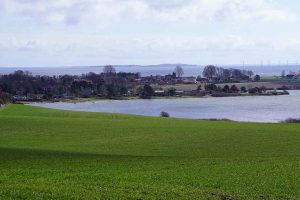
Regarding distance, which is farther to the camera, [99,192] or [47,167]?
[47,167]

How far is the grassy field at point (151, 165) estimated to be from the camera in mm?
13672

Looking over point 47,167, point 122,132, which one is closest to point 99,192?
point 47,167

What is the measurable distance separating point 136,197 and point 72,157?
13.3m

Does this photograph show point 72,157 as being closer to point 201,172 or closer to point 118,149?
point 118,149

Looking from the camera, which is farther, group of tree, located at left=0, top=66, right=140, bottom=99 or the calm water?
group of tree, located at left=0, top=66, right=140, bottom=99

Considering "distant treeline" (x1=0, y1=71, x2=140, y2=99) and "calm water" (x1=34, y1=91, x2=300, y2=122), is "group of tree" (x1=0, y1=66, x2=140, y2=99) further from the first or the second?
A: "calm water" (x1=34, y1=91, x2=300, y2=122)

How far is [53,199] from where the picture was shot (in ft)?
39.2

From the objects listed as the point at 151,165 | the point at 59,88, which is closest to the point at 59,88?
the point at 59,88

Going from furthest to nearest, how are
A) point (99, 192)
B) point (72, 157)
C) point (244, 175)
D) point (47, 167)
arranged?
1. point (72, 157)
2. point (47, 167)
3. point (244, 175)
4. point (99, 192)

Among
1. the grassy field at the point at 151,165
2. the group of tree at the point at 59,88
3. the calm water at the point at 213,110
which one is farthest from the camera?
the group of tree at the point at 59,88

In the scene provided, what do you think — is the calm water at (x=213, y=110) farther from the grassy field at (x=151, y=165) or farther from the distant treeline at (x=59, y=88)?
the grassy field at (x=151, y=165)

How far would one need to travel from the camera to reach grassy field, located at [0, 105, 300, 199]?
1367 centimetres

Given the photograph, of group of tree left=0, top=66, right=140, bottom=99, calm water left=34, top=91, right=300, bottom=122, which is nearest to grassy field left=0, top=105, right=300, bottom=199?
calm water left=34, top=91, right=300, bottom=122

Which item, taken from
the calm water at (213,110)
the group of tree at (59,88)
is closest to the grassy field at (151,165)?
the calm water at (213,110)
